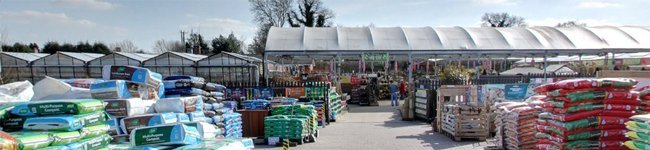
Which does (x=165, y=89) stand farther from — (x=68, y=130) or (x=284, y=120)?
(x=68, y=130)

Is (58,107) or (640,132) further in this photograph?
(58,107)

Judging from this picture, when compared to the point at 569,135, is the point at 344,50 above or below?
above

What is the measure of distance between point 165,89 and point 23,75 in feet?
67.1

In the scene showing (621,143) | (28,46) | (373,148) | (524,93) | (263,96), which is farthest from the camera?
(28,46)

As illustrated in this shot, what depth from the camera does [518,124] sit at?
8328 millimetres

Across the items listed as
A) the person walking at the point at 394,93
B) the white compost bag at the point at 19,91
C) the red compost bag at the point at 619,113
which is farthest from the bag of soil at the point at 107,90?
the person walking at the point at 394,93

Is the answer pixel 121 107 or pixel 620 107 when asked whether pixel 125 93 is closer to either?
pixel 121 107

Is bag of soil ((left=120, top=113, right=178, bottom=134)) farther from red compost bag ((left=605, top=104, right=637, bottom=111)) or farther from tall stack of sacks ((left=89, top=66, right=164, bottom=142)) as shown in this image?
red compost bag ((left=605, top=104, right=637, bottom=111))

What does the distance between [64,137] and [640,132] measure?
21.0 feet

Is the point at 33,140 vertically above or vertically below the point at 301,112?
above

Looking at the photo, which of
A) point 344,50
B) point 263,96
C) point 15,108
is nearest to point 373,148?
Result: point 263,96

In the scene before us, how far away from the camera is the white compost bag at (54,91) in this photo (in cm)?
708

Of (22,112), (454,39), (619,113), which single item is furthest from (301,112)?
(454,39)

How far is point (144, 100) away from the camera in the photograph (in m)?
7.66
